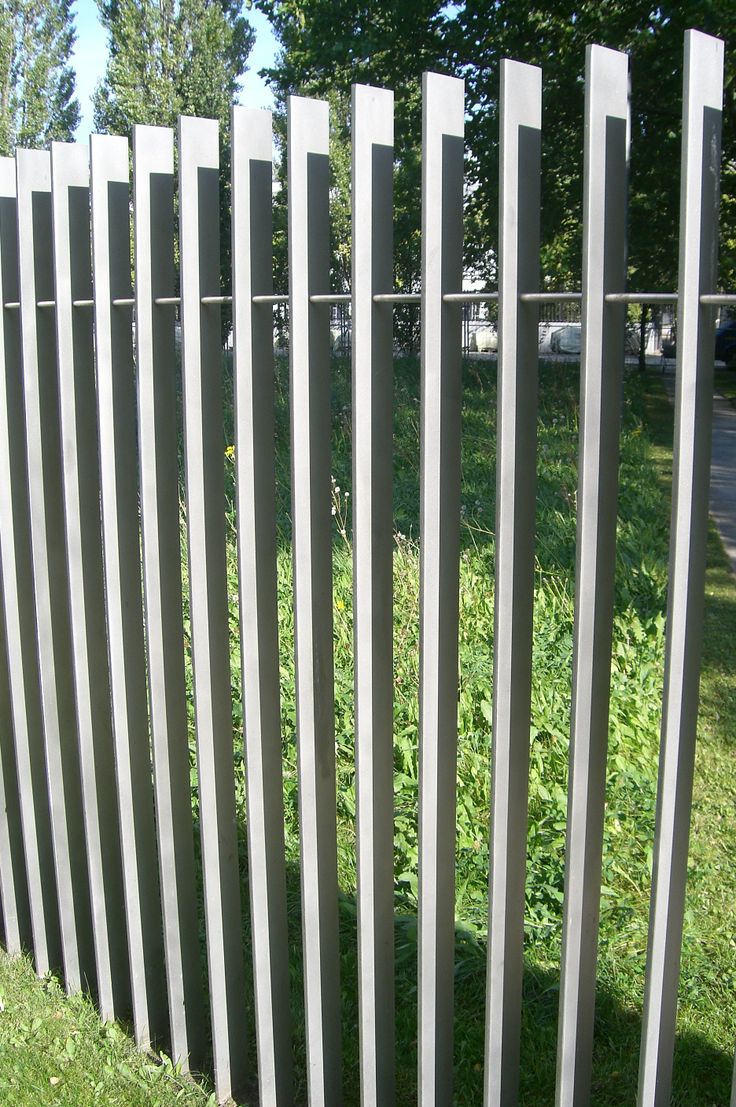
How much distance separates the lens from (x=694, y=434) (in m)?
1.61

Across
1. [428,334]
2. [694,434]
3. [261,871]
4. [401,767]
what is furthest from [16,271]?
[401,767]

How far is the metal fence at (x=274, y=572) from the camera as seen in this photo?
68.3 inches

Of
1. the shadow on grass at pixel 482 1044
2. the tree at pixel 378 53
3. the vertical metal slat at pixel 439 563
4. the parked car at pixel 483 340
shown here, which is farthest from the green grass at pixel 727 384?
the vertical metal slat at pixel 439 563

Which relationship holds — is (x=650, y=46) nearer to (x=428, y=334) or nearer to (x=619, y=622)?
(x=619, y=622)

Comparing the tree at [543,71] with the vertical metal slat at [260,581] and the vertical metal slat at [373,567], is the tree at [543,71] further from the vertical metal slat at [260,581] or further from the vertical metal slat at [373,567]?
the vertical metal slat at [373,567]

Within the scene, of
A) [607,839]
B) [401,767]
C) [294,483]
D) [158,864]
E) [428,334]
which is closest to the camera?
[428,334]

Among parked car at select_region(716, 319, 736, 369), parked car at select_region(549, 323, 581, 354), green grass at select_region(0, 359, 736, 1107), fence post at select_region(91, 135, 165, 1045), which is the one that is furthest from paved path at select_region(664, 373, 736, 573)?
parked car at select_region(716, 319, 736, 369)

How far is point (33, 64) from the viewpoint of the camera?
127 ft

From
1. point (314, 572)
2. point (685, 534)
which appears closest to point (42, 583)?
point (314, 572)

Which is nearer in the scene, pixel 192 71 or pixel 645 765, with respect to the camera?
pixel 645 765

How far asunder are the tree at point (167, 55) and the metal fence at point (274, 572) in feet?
129

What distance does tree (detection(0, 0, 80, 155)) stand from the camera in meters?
38.1

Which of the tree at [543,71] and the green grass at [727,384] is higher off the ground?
the tree at [543,71]

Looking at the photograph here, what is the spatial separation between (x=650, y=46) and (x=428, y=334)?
16.3m
